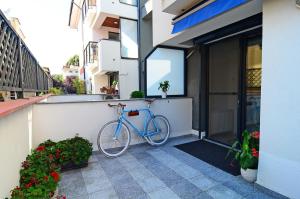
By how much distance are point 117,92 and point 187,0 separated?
233 inches

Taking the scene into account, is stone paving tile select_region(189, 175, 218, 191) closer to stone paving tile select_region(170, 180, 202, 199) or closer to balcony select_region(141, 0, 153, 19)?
stone paving tile select_region(170, 180, 202, 199)

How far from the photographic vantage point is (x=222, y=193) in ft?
7.92

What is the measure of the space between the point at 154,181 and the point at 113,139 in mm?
1555

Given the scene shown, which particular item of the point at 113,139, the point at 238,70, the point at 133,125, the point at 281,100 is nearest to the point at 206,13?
the point at 238,70

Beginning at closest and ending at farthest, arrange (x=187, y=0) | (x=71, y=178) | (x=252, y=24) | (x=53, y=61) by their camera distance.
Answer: (x=71, y=178), (x=252, y=24), (x=187, y=0), (x=53, y=61)

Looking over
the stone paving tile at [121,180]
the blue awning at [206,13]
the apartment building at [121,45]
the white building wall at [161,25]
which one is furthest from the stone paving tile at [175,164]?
the apartment building at [121,45]

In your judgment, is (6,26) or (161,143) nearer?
(6,26)

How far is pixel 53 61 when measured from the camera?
29.3 m

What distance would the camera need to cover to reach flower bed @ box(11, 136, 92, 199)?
1.84 m

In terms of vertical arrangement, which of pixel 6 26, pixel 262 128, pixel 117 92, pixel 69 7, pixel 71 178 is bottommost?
pixel 71 178

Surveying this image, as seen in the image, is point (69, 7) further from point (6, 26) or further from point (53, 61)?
point (53, 61)

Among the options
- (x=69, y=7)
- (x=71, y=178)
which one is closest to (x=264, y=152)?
(x=71, y=178)

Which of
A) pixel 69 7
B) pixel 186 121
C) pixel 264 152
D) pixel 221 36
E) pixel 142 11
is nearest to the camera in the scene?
pixel 264 152

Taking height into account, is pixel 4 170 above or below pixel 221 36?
below
